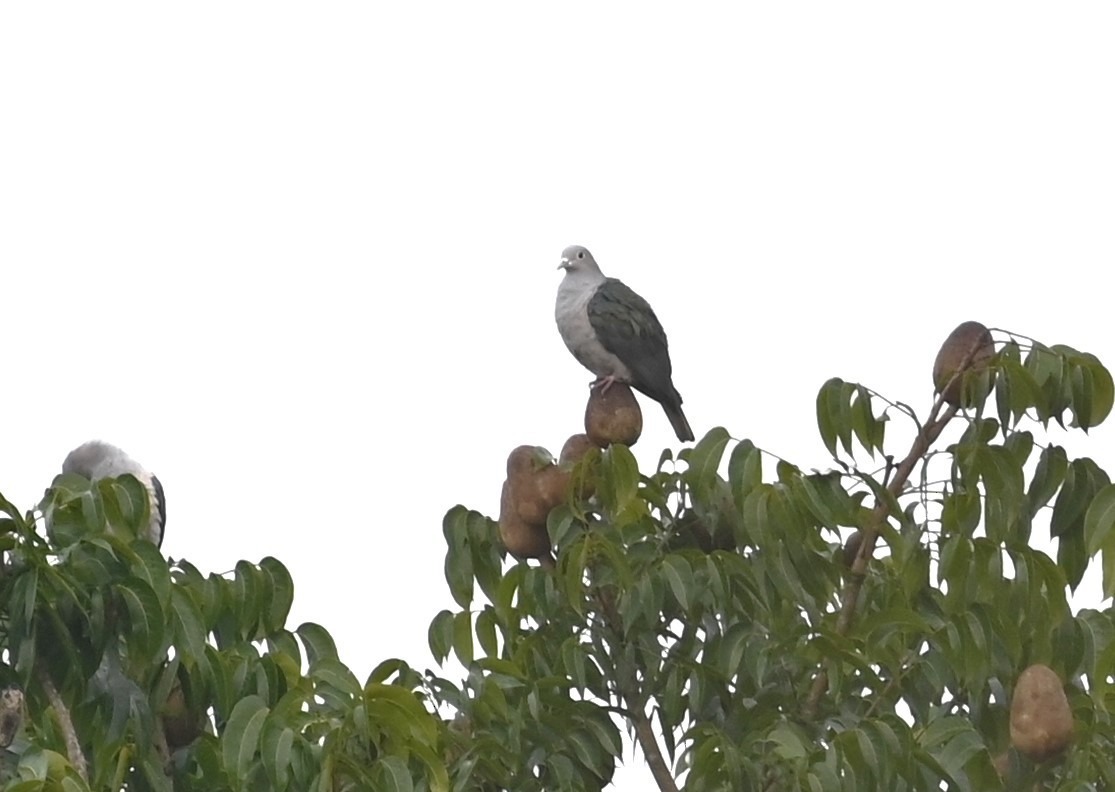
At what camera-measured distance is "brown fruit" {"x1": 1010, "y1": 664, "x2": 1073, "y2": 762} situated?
443 centimetres

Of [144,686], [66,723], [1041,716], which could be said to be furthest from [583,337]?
[66,723]

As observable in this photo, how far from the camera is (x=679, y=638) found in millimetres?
5113

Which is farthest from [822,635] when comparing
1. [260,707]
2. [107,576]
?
[107,576]

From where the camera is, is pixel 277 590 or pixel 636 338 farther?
pixel 636 338

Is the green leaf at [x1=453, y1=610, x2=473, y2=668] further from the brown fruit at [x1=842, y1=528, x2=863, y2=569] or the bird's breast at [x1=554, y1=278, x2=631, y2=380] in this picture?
the bird's breast at [x1=554, y1=278, x2=631, y2=380]

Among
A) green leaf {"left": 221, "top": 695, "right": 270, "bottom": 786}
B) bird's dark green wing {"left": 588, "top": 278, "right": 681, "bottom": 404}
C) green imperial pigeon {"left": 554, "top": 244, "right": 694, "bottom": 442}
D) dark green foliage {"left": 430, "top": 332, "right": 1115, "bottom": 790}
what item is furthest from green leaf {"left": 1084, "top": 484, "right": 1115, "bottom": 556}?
bird's dark green wing {"left": 588, "top": 278, "right": 681, "bottom": 404}

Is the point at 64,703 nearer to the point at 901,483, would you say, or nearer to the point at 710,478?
the point at 710,478

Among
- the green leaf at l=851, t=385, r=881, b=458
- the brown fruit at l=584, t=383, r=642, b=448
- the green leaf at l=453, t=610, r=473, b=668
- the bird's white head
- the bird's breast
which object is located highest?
the bird's white head

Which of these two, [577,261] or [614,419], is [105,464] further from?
[614,419]

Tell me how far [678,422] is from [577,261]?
84 cm

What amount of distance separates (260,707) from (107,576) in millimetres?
410

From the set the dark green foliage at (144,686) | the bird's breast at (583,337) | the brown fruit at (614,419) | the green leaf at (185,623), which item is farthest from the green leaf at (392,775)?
the bird's breast at (583,337)

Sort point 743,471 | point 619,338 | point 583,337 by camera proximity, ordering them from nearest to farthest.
Result: 1. point 743,471
2. point 619,338
3. point 583,337

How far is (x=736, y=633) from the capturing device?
4902mm
